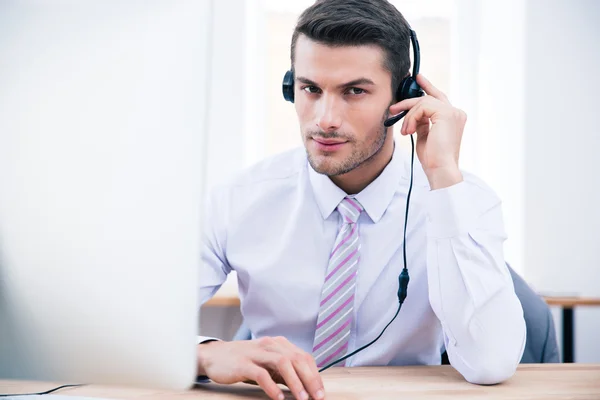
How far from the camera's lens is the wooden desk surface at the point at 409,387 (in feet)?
2.62

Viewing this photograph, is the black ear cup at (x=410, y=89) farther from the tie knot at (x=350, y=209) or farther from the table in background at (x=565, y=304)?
the table in background at (x=565, y=304)

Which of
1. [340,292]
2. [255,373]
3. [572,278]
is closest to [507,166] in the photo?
[572,278]

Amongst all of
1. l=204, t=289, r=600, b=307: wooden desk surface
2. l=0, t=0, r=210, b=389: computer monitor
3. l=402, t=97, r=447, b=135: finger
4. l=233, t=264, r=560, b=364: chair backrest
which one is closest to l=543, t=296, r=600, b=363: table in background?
l=204, t=289, r=600, b=307: wooden desk surface

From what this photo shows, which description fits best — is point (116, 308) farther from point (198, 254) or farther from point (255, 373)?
point (255, 373)

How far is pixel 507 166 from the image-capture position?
2.72 m

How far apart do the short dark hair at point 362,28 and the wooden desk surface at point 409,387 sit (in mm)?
710

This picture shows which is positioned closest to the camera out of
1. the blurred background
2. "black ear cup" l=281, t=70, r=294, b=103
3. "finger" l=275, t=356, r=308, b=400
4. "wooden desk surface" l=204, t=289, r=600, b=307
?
"finger" l=275, t=356, r=308, b=400

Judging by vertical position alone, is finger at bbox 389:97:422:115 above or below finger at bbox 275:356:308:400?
above

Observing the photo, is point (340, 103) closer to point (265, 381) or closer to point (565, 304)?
point (265, 381)

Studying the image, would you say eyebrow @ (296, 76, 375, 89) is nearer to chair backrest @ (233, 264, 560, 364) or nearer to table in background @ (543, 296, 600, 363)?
chair backrest @ (233, 264, 560, 364)

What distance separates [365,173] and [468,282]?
47 centimetres

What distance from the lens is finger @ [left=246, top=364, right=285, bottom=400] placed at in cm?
77

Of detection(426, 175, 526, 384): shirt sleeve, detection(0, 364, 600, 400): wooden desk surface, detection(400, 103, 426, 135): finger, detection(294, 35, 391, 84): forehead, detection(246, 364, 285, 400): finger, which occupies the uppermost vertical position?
detection(294, 35, 391, 84): forehead

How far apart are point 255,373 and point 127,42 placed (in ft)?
1.54
